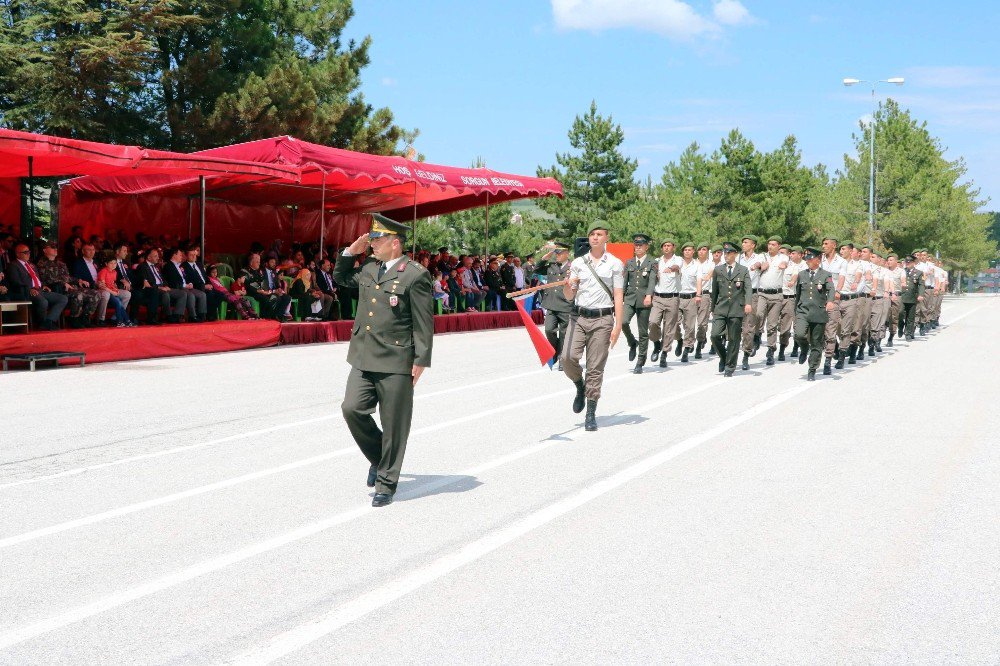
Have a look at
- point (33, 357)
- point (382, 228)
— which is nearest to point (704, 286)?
point (33, 357)

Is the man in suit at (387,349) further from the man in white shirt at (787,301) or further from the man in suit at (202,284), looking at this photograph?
the man in suit at (202,284)

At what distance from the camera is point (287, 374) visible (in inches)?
548

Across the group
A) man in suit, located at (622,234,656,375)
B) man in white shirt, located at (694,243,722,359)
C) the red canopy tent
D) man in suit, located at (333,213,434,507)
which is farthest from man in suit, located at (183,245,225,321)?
man in suit, located at (333,213,434,507)

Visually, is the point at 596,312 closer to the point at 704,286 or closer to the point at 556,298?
the point at 556,298

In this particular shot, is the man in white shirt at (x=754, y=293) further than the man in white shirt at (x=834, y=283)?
Yes

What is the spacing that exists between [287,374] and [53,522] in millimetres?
8006

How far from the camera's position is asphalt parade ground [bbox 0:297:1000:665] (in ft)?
13.6

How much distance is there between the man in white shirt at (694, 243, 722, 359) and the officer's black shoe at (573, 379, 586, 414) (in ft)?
22.3

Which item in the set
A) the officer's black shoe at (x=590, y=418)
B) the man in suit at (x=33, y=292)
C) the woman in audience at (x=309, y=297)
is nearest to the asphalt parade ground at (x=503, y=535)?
the officer's black shoe at (x=590, y=418)

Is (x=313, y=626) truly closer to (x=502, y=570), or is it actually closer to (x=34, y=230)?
(x=502, y=570)

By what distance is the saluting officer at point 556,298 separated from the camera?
13812 mm

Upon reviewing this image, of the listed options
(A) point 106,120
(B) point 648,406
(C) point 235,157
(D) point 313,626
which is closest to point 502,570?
(D) point 313,626

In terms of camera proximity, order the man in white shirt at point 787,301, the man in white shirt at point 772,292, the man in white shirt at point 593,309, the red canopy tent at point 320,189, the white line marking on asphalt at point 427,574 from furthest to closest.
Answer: the red canopy tent at point 320,189
the man in white shirt at point 787,301
the man in white shirt at point 772,292
the man in white shirt at point 593,309
the white line marking on asphalt at point 427,574

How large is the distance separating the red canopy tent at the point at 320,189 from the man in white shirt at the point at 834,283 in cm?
851
